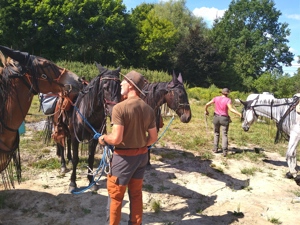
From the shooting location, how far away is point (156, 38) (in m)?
33.5

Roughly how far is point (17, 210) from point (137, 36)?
3020 cm

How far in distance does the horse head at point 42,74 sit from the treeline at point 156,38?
25.0 metres

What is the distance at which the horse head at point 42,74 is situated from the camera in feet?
10.8

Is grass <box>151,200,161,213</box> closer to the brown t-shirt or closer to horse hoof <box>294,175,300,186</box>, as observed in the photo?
the brown t-shirt

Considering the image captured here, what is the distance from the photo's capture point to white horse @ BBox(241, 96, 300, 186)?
600 centimetres

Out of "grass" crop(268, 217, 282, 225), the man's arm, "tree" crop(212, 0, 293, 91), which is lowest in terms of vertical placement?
"grass" crop(268, 217, 282, 225)

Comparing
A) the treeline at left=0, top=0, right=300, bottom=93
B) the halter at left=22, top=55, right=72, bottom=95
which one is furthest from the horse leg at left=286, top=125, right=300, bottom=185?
the treeline at left=0, top=0, right=300, bottom=93

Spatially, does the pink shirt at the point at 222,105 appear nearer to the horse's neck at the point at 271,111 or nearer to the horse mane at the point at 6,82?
the horse's neck at the point at 271,111

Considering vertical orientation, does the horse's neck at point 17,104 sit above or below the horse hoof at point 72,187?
above

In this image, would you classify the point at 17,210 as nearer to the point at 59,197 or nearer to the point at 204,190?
A: the point at 59,197

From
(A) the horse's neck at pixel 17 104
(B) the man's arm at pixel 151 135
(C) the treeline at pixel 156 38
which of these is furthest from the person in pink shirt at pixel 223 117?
(C) the treeline at pixel 156 38

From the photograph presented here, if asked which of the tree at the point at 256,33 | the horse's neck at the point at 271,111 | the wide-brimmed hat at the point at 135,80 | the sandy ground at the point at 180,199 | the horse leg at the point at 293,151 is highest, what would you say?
the tree at the point at 256,33

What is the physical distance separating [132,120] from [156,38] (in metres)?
31.7

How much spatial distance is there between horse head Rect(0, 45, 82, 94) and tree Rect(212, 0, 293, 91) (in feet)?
140
